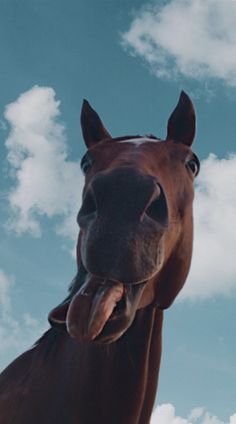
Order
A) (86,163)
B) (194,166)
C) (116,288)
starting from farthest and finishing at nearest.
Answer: (194,166) < (86,163) < (116,288)

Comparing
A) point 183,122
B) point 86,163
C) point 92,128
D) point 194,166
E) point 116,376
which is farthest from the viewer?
point 92,128

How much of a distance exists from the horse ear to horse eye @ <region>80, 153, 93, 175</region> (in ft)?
2.61

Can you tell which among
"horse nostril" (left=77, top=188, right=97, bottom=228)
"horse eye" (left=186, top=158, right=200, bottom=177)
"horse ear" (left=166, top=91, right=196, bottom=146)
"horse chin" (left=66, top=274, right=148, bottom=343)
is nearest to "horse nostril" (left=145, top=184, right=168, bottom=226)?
"horse nostril" (left=77, top=188, right=97, bottom=228)

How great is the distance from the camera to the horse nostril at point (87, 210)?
3314mm

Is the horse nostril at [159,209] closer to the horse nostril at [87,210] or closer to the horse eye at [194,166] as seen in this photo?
the horse nostril at [87,210]

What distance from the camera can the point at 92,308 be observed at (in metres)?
3.10

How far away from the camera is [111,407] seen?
402cm

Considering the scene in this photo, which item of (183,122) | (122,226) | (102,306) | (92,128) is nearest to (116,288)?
(102,306)

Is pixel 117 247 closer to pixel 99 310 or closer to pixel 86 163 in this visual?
pixel 99 310

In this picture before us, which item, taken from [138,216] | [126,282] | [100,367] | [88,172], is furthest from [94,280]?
[88,172]

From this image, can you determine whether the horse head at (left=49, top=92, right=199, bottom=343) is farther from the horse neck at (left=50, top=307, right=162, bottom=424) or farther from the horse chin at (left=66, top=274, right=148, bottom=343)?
the horse neck at (left=50, top=307, right=162, bottom=424)

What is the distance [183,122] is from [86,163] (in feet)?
3.28

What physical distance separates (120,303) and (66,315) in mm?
362

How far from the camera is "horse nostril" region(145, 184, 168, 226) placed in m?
3.40
